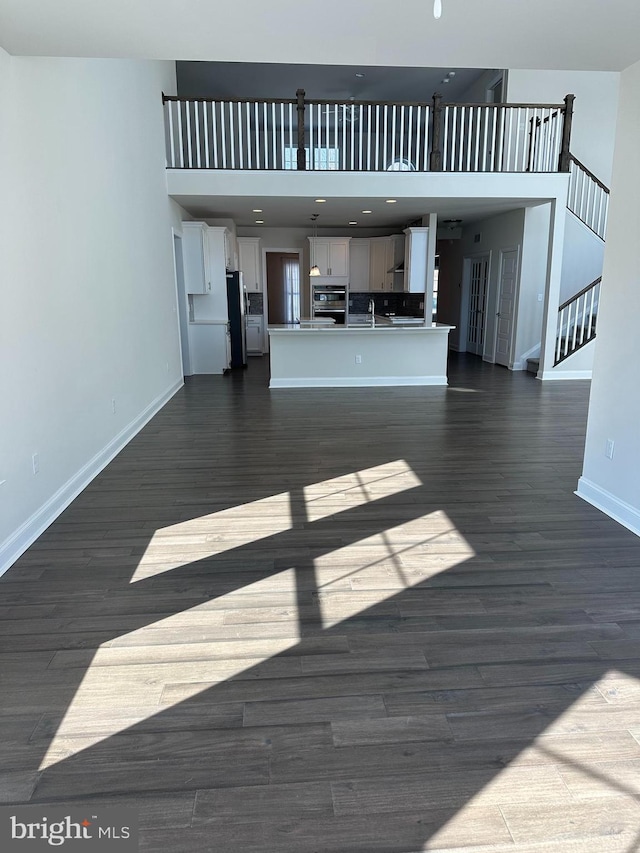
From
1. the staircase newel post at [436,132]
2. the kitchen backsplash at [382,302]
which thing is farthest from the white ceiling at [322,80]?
the kitchen backsplash at [382,302]

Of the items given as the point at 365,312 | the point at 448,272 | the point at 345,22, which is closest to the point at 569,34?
the point at 345,22

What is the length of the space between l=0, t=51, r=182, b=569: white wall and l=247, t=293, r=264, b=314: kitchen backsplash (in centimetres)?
525

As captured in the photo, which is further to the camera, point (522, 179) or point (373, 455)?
point (522, 179)

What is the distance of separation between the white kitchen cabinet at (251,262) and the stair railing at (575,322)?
20.0 feet

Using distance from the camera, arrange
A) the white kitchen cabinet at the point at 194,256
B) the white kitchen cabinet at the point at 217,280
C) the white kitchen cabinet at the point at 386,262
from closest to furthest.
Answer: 1. the white kitchen cabinet at the point at 194,256
2. the white kitchen cabinet at the point at 217,280
3. the white kitchen cabinet at the point at 386,262

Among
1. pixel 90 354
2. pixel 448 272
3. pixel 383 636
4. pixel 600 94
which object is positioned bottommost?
pixel 383 636

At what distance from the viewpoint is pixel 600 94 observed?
31.2ft

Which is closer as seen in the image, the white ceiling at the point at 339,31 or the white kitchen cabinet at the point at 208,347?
the white ceiling at the point at 339,31

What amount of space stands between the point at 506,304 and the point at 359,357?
11.9 feet

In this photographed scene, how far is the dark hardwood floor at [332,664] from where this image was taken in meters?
1.58

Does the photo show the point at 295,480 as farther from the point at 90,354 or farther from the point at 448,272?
the point at 448,272

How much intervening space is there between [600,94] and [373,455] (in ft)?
28.4

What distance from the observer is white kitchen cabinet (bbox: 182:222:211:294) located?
8867 mm

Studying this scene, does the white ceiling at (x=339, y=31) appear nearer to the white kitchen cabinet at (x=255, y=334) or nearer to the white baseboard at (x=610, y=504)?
the white baseboard at (x=610, y=504)
